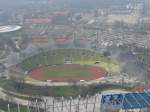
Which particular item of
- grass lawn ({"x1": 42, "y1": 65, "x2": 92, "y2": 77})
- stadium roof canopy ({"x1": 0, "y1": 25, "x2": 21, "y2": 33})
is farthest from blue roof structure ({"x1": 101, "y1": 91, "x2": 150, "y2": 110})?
stadium roof canopy ({"x1": 0, "y1": 25, "x2": 21, "y2": 33})

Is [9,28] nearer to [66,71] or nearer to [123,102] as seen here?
[66,71]

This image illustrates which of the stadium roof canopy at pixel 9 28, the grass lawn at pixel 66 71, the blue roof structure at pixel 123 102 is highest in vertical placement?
the blue roof structure at pixel 123 102

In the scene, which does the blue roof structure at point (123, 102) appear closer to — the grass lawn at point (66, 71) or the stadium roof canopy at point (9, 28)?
the grass lawn at point (66, 71)

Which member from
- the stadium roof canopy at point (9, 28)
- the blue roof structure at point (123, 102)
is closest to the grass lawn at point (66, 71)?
the blue roof structure at point (123, 102)

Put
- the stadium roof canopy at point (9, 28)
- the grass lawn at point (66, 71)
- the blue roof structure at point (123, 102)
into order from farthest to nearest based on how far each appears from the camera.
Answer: the stadium roof canopy at point (9, 28) → the grass lawn at point (66, 71) → the blue roof structure at point (123, 102)

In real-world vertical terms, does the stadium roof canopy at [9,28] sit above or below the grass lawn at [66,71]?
above

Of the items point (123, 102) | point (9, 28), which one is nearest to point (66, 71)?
point (123, 102)

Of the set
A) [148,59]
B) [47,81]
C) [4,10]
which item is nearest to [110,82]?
[47,81]

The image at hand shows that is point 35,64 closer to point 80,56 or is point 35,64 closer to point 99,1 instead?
point 80,56

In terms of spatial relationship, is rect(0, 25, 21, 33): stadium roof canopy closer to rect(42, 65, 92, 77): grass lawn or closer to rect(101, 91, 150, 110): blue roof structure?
rect(42, 65, 92, 77): grass lawn
